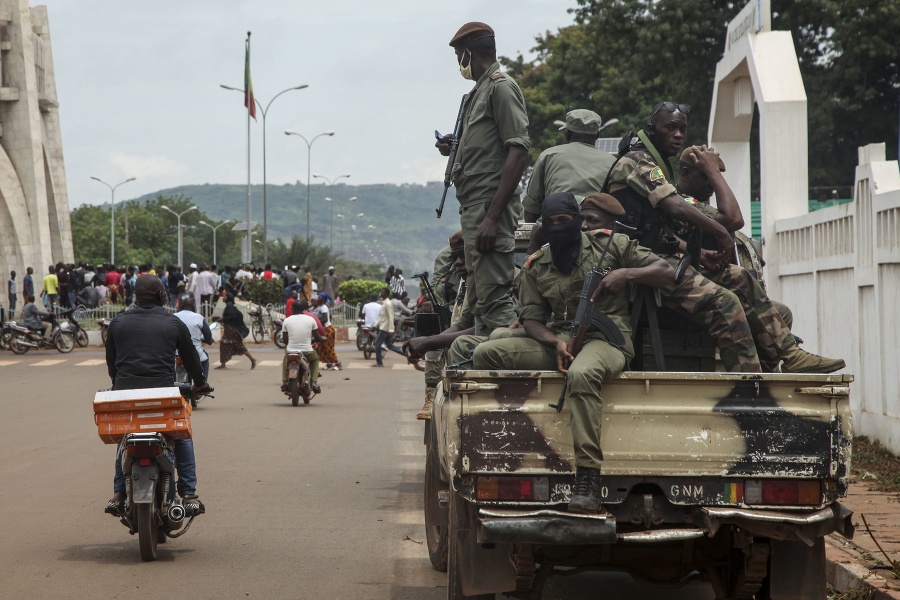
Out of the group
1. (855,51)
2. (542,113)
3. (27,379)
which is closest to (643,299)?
(27,379)

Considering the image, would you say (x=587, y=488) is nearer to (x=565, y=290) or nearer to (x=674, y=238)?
(x=565, y=290)

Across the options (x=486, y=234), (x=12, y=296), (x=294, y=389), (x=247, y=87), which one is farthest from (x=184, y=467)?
(x=247, y=87)

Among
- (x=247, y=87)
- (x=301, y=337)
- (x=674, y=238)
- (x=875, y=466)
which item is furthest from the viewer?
(x=247, y=87)

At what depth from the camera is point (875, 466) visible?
10.4 meters

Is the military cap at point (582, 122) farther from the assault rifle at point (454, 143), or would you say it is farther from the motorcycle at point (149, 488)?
the motorcycle at point (149, 488)

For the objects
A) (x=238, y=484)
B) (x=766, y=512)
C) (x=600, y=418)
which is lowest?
(x=238, y=484)

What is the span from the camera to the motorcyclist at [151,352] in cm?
763

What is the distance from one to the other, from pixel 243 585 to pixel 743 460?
2972 millimetres

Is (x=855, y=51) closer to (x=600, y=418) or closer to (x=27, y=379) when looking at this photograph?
(x=27, y=379)

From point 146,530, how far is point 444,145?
3143 millimetres

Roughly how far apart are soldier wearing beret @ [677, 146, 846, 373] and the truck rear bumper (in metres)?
1.00

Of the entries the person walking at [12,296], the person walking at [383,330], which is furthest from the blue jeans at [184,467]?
the person walking at [12,296]

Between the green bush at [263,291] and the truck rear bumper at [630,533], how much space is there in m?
35.2

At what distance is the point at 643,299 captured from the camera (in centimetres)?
577
